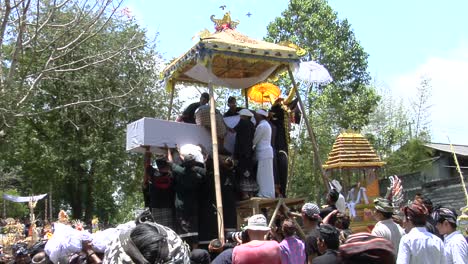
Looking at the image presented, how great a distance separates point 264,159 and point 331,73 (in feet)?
69.0

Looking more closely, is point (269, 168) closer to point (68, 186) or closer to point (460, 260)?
point (460, 260)

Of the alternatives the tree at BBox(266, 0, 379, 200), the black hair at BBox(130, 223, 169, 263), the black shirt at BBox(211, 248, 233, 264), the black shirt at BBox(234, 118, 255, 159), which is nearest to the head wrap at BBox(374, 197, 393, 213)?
the black shirt at BBox(211, 248, 233, 264)

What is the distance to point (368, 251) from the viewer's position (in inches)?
108

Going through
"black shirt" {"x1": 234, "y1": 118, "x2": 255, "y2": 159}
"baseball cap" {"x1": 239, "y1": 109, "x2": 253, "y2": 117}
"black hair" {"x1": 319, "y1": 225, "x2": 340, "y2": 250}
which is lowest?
"black hair" {"x1": 319, "y1": 225, "x2": 340, "y2": 250}

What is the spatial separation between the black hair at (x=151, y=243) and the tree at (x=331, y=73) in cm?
2444

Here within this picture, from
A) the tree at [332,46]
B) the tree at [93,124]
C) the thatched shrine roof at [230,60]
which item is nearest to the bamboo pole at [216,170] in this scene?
the thatched shrine roof at [230,60]

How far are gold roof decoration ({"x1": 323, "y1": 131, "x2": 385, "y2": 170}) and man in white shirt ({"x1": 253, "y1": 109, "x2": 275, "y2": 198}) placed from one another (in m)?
4.25

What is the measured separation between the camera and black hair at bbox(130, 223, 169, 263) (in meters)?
2.68

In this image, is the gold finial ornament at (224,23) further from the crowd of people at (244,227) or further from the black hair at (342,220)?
the black hair at (342,220)

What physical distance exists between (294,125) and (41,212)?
33.7 m

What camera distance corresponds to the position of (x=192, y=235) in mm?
9359

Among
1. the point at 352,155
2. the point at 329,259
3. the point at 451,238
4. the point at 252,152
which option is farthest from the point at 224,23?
the point at 329,259

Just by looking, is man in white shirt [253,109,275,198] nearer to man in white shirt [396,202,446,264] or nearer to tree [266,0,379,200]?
man in white shirt [396,202,446,264]

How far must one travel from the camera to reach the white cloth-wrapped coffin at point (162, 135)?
30.6 ft
